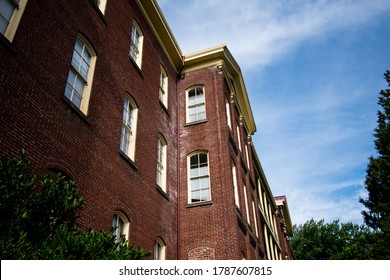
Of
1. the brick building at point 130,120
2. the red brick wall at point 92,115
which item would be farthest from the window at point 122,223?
the red brick wall at point 92,115

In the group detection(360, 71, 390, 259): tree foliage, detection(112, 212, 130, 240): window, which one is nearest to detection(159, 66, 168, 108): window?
detection(112, 212, 130, 240): window

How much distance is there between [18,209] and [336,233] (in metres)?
61.7

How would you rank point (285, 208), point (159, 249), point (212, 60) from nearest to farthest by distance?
point (159, 249) < point (212, 60) < point (285, 208)

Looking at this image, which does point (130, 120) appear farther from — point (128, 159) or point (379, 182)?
point (379, 182)

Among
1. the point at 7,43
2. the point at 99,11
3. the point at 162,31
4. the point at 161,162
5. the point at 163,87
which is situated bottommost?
the point at 7,43

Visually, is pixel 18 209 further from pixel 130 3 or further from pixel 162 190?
pixel 130 3

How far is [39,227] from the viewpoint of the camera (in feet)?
17.1

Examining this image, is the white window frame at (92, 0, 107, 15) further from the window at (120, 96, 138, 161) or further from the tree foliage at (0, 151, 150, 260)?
the tree foliage at (0, 151, 150, 260)

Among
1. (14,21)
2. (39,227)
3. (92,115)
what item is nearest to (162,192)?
(92,115)

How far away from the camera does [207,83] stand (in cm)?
1920

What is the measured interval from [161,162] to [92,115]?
5.34m

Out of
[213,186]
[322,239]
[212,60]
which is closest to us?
[213,186]

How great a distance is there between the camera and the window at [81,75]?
973 cm

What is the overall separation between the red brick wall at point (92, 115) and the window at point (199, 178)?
0.94 m
